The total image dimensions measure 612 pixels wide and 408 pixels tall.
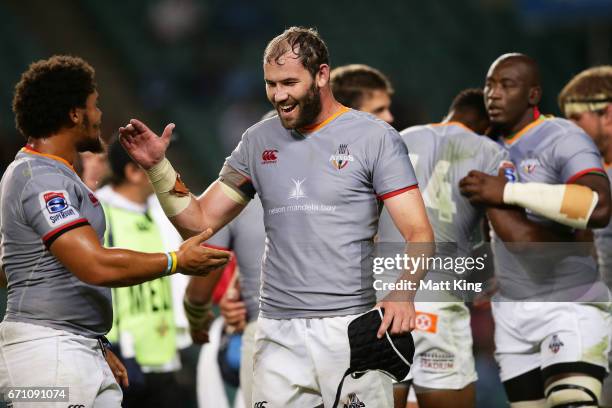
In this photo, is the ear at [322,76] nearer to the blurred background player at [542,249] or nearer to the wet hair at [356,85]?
the blurred background player at [542,249]

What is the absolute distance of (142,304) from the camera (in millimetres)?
5961

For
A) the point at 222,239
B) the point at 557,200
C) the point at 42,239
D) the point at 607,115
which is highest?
the point at 607,115

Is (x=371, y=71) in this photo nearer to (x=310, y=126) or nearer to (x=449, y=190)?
(x=449, y=190)

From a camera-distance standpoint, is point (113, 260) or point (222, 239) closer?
point (113, 260)

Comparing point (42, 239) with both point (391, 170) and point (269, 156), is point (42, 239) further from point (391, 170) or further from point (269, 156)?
point (391, 170)

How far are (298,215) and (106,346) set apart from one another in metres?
1.08

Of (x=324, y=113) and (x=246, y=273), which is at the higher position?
(x=324, y=113)

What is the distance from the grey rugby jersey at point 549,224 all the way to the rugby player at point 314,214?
150 centimetres

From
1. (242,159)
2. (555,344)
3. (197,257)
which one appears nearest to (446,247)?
(555,344)

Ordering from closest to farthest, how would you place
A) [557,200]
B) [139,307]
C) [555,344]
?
[557,200] → [555,344] → [139,307]

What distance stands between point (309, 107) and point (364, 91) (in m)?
1.72

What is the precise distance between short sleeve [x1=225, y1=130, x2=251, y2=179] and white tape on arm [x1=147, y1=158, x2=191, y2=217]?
265 mm

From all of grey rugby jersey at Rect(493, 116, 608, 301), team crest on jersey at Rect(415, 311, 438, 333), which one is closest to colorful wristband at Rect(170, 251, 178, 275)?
team crest on jersey at Rect(415, 311, 438, 333)

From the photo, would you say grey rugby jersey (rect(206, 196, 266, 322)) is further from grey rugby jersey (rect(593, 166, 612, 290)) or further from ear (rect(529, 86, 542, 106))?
grey rugby jersey (rect(593, 166, 612, 290))
